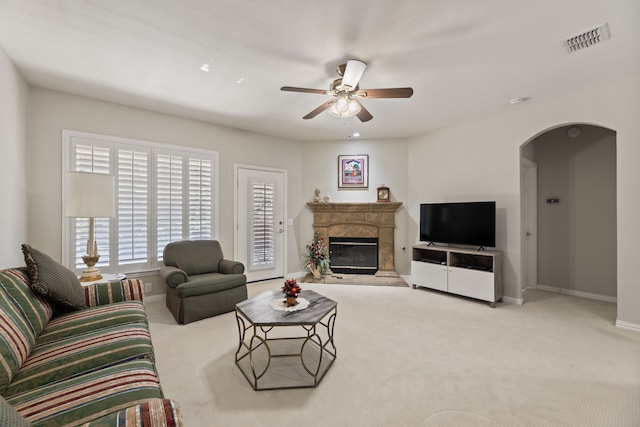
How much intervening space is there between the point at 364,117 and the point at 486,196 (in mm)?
2469

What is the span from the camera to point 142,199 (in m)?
3.87

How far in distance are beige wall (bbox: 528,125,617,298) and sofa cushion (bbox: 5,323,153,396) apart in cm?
555

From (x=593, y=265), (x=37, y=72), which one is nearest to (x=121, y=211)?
(x=37, y=72)

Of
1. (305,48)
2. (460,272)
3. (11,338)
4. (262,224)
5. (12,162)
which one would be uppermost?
(305,48)

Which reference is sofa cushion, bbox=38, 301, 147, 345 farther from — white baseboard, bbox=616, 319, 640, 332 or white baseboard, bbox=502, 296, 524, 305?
white baseboard, bbox=616, 319, 640, 332

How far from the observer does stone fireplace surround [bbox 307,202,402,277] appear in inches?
211

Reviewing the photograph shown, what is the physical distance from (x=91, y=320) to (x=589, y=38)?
433 cm

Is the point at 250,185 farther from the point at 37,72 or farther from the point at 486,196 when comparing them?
the point at 486,196

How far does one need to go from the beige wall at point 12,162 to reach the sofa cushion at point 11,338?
1479mm

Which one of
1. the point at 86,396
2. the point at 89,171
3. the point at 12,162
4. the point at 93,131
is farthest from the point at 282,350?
the point at 93,131

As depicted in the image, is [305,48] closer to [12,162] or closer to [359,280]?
[12,162]

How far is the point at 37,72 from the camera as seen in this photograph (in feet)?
9.47

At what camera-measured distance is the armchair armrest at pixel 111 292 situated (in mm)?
2275

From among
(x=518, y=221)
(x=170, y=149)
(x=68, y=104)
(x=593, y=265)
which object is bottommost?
(x=593, y=265)
